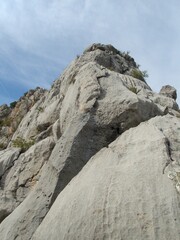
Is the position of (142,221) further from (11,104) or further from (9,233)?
(11,104)

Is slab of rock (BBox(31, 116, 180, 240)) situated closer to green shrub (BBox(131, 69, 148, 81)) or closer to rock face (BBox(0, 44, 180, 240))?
rock face (BBox(0, 44, 180, 240))

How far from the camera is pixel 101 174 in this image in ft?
38.0

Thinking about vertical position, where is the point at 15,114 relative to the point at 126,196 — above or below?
above

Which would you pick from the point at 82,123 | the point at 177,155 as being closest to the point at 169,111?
the point at 82,123

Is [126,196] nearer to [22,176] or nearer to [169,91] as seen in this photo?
[22,176]

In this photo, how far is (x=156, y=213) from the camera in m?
9.60

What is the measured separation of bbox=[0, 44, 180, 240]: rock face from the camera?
9.88 meters

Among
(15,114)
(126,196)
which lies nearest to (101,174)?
(126,196)

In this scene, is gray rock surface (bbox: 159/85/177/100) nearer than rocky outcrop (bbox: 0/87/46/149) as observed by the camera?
Yes

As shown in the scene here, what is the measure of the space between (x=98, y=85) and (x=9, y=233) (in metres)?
6.45

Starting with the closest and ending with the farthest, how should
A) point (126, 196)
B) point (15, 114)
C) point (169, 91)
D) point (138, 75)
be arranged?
1. point (126, 196)
2. point (138, 75)
3. point (169, 91)
4. point (15, 114)

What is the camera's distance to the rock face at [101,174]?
9875 millimetres

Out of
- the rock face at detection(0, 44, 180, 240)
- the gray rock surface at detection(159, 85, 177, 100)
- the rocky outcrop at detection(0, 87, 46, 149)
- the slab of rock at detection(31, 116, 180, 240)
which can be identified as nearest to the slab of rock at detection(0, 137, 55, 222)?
the rock face at detection(0, 44, 180, 240)

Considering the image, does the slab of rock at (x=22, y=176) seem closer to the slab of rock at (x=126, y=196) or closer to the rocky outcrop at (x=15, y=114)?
the slab of rock at (x=126, y=196)
